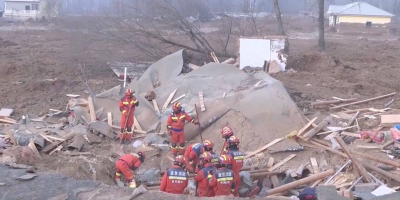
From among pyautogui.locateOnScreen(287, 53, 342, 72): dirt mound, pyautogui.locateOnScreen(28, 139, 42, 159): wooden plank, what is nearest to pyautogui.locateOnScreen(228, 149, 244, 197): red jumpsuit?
pyautogui.locateOnScreen(28, 139, 42, 159): wooden plank

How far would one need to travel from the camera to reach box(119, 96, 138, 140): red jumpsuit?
1254cm

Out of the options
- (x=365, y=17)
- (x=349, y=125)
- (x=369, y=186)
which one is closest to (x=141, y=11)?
(x=349, y=125)

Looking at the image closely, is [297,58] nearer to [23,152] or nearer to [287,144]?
[287,144]

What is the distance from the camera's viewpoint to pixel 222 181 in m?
8.32

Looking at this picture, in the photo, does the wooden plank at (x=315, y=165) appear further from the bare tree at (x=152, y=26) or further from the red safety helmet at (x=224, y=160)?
the bare tree at (x=152, y=26)

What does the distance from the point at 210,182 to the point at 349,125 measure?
18.0 feet

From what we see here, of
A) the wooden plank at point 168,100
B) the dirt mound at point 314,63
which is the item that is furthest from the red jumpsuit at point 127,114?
the dirt mound at point 314,63

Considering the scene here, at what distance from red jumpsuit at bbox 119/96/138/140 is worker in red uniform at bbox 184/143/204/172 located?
3192mm

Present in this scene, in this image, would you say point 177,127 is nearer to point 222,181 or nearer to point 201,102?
point 201,102

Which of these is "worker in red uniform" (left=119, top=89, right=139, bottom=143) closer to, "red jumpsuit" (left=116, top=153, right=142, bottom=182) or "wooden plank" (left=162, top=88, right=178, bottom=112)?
"wooden plank" (left=162, top=88, right=178, bottom=112)

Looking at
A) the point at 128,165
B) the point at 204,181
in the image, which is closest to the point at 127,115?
the point at 128,165

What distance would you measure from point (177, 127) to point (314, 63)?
12.5 meters

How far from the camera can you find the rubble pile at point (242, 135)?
9.62m

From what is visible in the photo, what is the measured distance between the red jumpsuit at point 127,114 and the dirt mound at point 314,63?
1103 centimetres
